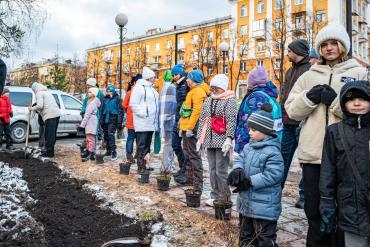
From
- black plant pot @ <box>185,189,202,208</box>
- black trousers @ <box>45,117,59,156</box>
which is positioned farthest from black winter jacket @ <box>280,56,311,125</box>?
black trousers @ <box>45,117,59,156</box>

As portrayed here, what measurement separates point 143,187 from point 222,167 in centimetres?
173

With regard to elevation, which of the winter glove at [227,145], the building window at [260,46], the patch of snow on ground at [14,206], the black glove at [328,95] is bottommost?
the patch of snow on ground at [14,206]

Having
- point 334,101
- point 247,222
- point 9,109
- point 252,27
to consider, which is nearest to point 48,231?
point 247,222

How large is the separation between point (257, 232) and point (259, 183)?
403mm

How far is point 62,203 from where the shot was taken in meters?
4.96

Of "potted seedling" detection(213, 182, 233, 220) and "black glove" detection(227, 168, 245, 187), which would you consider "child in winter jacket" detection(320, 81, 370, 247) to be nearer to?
"black glove" detection(227, 168, 245, 187)

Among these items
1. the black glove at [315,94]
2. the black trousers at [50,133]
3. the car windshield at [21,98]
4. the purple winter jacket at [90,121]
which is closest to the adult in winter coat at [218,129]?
the black glove at [315,94]

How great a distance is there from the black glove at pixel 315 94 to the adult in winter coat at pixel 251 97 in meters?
1.03

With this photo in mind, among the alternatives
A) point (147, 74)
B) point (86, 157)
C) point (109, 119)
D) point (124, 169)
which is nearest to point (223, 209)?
point (124, 169)

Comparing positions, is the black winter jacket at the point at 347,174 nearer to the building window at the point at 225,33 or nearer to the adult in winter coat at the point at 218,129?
the adult in winter coat at the point at 218,129

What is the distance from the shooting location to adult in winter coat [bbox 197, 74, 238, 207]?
4.61 meters

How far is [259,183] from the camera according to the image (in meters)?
3.11

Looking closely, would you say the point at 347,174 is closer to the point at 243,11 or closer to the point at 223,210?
the point at 223,210

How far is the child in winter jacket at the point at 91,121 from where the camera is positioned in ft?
27.8
